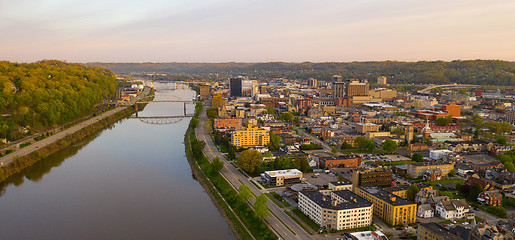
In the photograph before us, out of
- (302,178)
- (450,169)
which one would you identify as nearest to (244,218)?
(302,178)

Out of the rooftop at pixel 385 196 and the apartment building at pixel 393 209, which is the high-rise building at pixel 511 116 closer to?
the rooftop at pixel 385 196

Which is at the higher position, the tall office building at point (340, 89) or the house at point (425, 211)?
the tall office building at point (340, 89)

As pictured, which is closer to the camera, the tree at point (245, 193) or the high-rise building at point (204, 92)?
the tree at point (245, 193)

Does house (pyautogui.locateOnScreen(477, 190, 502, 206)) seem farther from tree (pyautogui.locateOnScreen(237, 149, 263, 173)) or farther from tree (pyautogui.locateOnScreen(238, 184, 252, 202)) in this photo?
tree (pyautogui.locateOnScreen(237, 149, 263, 173))

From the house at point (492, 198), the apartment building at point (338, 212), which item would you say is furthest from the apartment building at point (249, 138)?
the house at point (492, 198)

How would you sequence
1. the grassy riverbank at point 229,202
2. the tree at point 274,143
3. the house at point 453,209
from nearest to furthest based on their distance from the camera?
1. the grassy riverbank at point 229,202
2. the house at point 453,209
3. the tree at point 274,143

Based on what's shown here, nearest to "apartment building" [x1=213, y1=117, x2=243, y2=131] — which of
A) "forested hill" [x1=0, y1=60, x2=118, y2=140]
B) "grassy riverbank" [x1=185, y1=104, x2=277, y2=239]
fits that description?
"grassy riverbank" [x1=185, y1=104, x2=277, y2=239]
